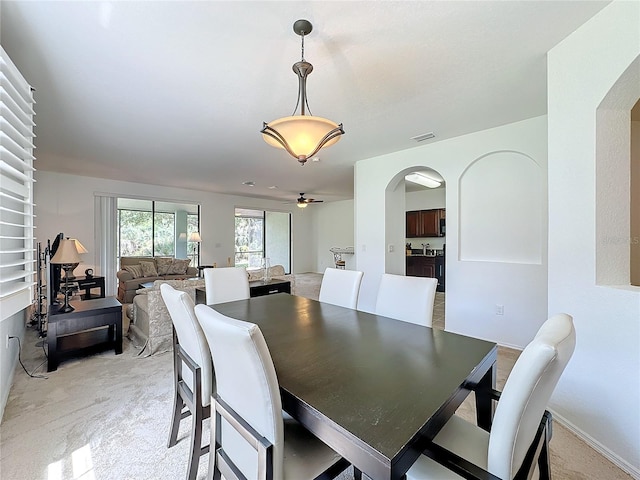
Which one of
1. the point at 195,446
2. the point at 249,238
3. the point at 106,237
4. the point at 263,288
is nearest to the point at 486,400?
the point at 195,446

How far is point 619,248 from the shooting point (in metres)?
1.79

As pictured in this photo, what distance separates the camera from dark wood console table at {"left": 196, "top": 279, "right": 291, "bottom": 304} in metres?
3.45

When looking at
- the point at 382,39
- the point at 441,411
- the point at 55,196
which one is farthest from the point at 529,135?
the point at 55,196

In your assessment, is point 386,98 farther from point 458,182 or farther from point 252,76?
point 458,182

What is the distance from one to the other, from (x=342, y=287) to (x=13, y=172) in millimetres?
2291

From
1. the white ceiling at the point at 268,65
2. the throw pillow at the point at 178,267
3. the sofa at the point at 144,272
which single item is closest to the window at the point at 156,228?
the sofa at the point at 144,272

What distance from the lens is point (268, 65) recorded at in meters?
2.08

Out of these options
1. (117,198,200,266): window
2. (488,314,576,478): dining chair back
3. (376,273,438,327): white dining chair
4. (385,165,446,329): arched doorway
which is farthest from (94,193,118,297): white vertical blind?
(488,314,576,478): dining chair back

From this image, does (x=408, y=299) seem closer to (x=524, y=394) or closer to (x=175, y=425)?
(x=524, y=394)

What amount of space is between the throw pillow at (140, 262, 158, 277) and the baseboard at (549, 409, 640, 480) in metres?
7.01

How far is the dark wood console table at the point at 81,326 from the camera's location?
2.80 m

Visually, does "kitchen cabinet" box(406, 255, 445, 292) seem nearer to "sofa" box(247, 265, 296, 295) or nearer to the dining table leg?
"sofa" box(247, 265, 296, 295)

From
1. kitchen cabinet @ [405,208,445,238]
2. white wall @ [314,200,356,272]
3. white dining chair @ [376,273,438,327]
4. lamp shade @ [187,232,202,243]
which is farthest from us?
white wall @ [314,200,356,272]

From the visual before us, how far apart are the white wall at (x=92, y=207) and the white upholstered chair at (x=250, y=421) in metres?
6.43
